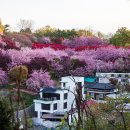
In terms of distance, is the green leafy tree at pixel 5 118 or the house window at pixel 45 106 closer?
the green leafy tree at pixel 5 118

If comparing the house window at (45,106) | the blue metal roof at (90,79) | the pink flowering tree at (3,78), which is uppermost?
the pink flowering tree at (3,78)

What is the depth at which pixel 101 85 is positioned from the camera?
24.2m

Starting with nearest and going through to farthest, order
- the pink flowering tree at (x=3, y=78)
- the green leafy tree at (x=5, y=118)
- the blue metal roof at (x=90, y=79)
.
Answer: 1. the green leafy tree at (x=5, y=118)
2. the pink flowering tree at (x=3, y=78)
3. the blue metal roof at (x=90, y=79)

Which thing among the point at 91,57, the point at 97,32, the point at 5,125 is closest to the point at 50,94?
the point at 91,57

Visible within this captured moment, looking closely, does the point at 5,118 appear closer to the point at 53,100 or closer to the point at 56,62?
the point at 53,100

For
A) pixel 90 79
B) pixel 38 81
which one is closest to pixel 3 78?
pixel 38 81

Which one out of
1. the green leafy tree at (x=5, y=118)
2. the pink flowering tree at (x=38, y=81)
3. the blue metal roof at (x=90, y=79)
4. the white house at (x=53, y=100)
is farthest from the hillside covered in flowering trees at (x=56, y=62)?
the green leafy tree at (x=5, y=118)

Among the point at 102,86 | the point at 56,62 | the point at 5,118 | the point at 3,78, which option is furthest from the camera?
the point at 56,62

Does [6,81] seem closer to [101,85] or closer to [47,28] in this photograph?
[101,85]

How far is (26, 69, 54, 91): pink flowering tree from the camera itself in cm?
2520

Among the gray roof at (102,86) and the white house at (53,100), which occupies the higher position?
the gray roof at (102,86)

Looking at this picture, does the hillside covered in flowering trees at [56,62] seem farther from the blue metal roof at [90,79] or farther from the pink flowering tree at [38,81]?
the blue metal roof at [90,79]

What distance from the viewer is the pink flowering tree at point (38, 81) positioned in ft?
82.7

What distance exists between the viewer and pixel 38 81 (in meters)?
25.8
